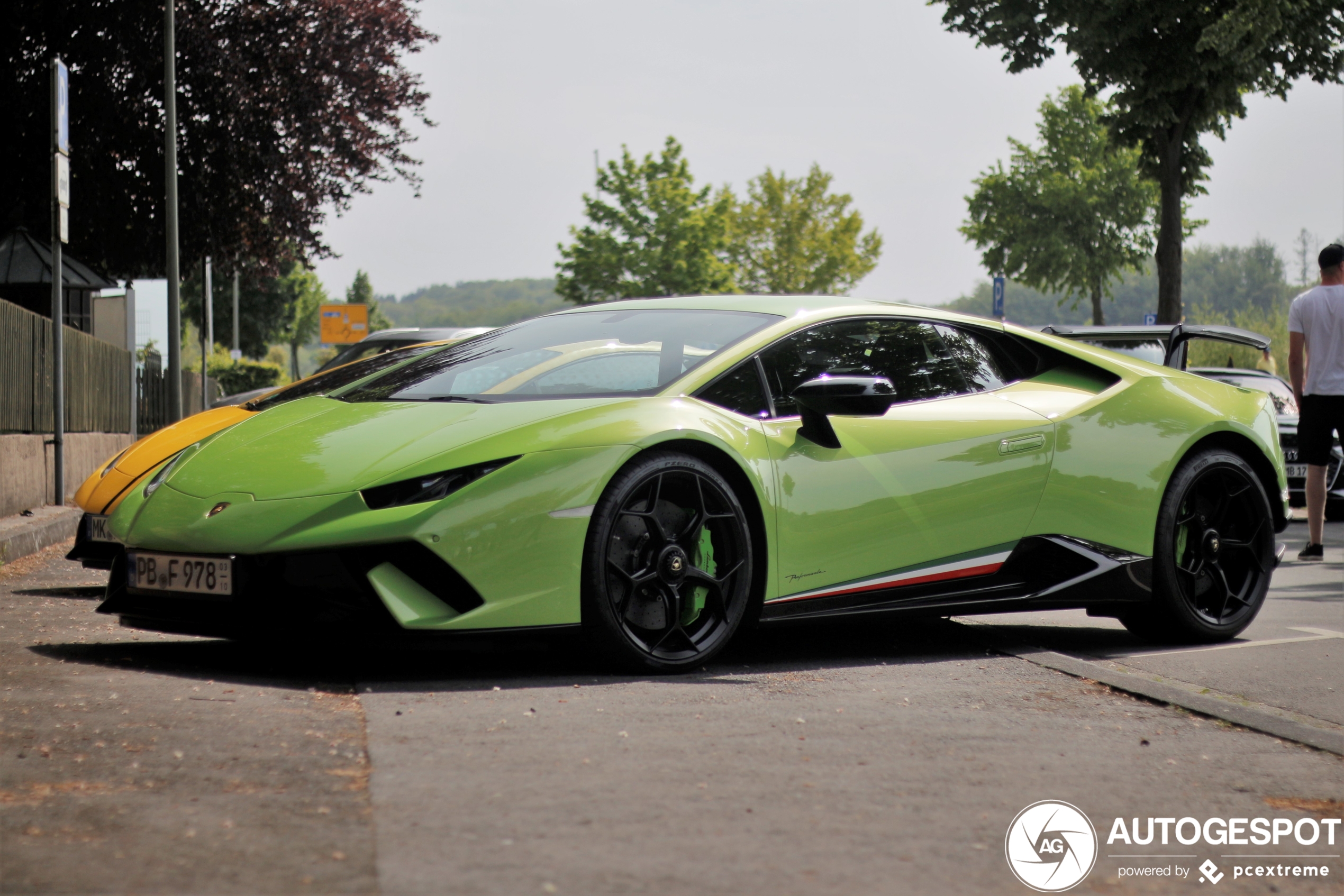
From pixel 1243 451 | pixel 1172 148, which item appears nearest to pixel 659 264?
pixel 1172 148

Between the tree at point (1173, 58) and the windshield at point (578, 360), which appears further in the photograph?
the tree at point (1173, 58)

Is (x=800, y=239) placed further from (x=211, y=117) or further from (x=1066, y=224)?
(x=211, y=117)

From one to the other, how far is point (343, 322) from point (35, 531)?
278 feet

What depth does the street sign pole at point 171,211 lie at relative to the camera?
18734mm

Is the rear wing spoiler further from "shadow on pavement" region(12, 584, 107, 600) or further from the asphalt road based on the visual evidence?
"shadow on pavement" region(12, 584, 107, 600)

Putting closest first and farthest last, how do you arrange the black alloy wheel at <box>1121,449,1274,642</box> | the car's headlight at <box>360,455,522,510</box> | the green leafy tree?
the car's headlight at <box>360,455,522,510</box>, the black alloy wheel at <box>1121,449,1274,642</box>, the green leafy tree

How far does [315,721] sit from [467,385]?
1.79 m

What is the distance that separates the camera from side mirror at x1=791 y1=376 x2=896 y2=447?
16.6 ft

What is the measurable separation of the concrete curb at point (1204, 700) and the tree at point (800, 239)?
223ft

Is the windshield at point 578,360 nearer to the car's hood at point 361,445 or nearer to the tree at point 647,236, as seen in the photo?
the car's hood at point 361,445

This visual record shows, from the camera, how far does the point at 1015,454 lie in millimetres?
5652

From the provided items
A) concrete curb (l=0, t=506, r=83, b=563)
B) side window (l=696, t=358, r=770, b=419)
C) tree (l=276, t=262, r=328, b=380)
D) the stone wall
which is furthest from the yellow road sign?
side window (l=696, t=358, r=770, b=419)

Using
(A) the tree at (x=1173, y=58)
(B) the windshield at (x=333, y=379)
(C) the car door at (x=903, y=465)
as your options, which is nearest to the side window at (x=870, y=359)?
(C) the car door at (x=903, y=465)

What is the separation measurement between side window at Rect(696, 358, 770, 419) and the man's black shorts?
5.52 metres
